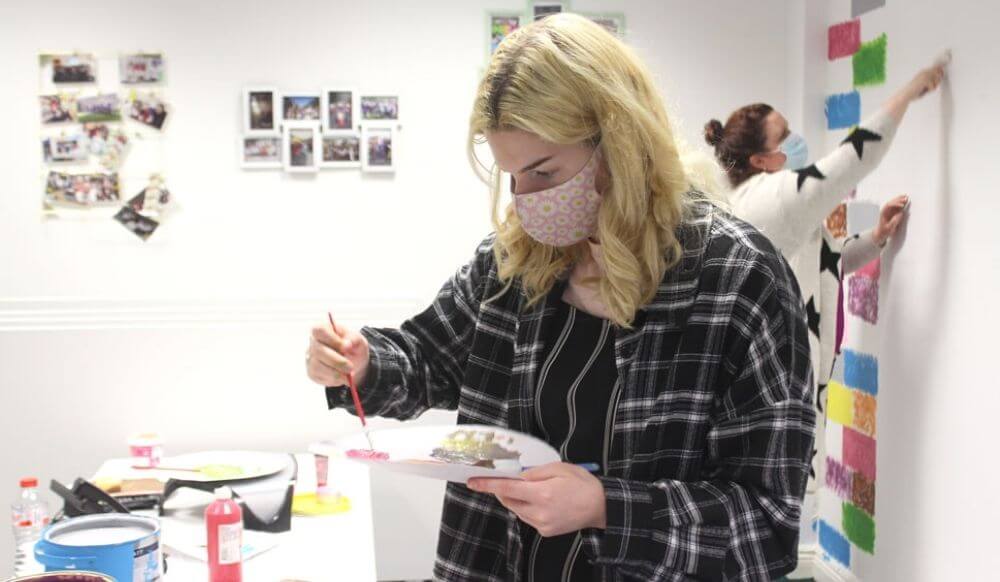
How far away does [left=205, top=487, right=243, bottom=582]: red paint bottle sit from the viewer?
1768 millimetres

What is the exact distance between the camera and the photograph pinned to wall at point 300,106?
331cm

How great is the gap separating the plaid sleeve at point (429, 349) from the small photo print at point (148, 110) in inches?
81.6

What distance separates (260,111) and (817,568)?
8.19 feet

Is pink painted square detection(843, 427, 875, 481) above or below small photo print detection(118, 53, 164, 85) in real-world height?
below

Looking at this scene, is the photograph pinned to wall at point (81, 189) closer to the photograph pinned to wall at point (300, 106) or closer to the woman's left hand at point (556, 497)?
the photograph pinned to wall at point (300, 106)

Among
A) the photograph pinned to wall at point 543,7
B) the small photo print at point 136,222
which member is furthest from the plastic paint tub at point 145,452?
the photograph pinned to wall at point 543,7

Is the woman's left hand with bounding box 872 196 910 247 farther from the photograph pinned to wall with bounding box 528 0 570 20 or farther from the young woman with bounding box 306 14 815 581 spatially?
the young woman with bounding box 306 14 815 581

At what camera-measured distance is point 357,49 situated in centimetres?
334

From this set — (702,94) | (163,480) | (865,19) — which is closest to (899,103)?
(865,19)

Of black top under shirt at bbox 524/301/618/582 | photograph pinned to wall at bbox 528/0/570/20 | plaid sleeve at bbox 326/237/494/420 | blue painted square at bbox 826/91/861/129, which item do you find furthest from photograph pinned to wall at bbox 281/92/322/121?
black top under shirt at bbox 524/301/618/582

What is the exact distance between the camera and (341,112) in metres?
3.33

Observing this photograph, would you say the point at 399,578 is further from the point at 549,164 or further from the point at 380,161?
the point at 549,164

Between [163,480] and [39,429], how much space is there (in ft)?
3.26

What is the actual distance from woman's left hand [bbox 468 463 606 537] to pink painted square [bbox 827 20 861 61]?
2.37 m
